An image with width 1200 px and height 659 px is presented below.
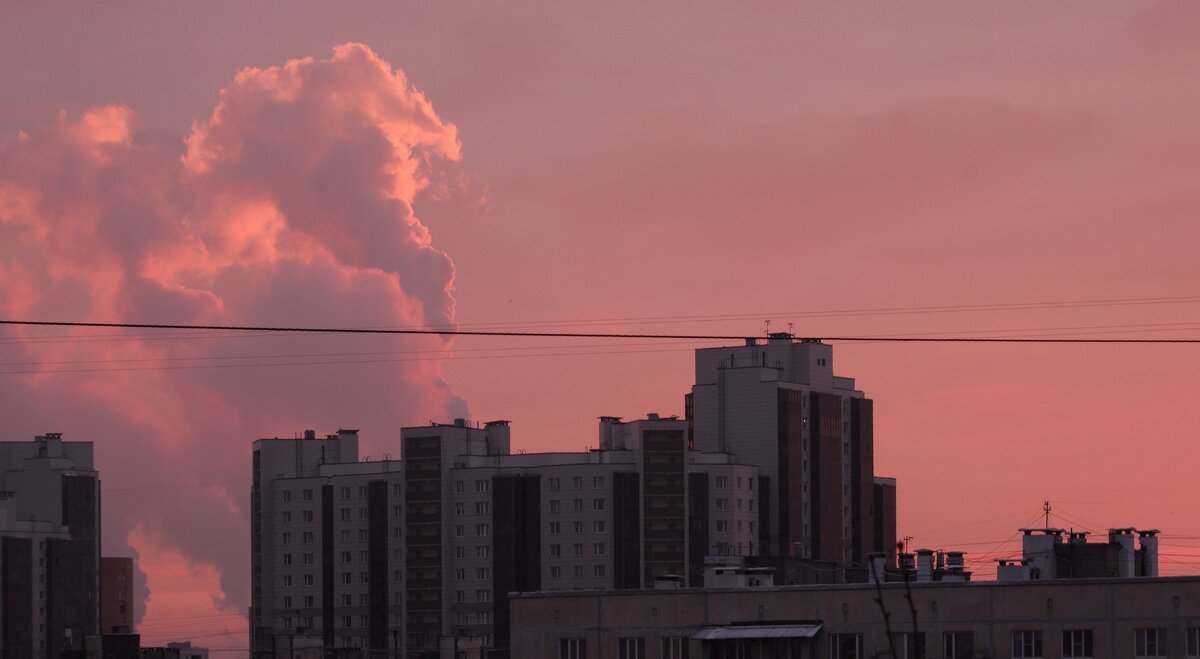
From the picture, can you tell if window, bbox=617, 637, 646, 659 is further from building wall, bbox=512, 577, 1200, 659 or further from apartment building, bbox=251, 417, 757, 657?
apartment building, bbox=251, 417, 757, 657

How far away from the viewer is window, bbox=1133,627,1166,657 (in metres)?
72.9

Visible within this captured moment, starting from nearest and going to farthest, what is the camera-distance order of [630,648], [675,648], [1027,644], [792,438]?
[1027,644] < [675,648] < [630,648] < [792,438]

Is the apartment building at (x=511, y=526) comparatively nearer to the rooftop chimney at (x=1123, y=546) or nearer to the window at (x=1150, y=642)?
the rooftop chimney at (x=1123, y=546)

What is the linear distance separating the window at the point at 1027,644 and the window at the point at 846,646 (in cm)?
540

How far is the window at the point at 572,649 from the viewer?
79625 millimetres

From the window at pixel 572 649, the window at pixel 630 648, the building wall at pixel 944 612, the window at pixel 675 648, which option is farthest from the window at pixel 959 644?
the window at pixel 572 649

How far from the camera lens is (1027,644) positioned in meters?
73.8

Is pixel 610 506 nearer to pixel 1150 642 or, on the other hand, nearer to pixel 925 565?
pixel 925 565

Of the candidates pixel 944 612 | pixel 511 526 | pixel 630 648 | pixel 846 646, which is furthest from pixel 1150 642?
pixel 511 526

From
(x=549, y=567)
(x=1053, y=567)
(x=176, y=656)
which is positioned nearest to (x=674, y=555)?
(x=549, y=567)

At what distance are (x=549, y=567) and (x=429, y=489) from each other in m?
13.7

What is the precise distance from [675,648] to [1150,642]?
17.0 meters

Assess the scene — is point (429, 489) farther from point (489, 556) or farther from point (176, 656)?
point (176, 656)

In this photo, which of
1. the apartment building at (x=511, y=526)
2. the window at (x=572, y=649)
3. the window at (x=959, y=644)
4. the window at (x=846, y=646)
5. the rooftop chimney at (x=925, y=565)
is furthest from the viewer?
the apartment building at (x=511, y=526)
